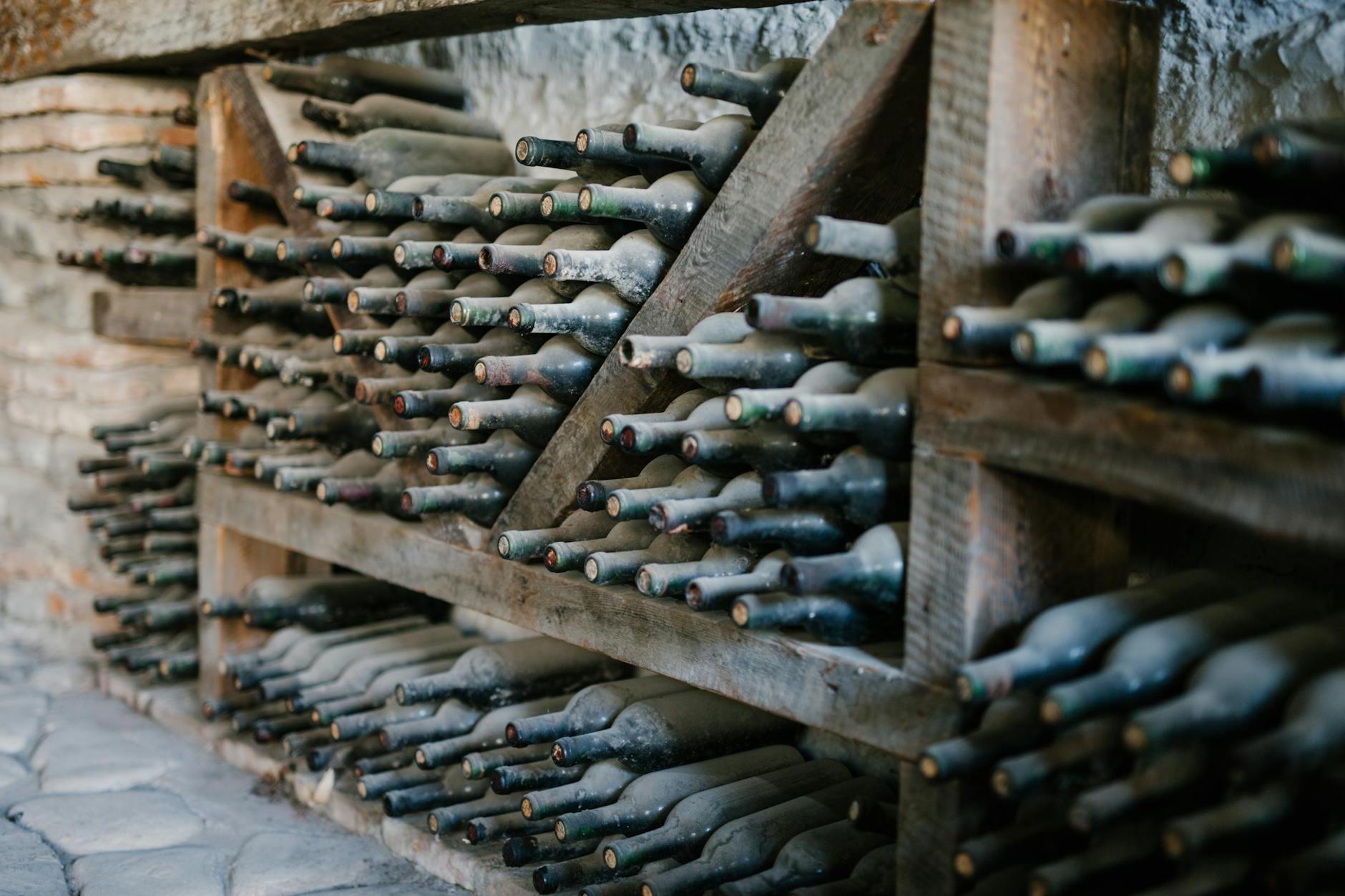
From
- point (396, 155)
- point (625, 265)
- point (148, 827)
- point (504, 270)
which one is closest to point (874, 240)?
point (625, 265)

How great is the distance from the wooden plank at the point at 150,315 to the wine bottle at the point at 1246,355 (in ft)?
7.16

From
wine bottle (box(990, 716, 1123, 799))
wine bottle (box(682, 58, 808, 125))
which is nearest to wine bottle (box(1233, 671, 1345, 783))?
wine bottle (box(990, 716, 1123, 799))

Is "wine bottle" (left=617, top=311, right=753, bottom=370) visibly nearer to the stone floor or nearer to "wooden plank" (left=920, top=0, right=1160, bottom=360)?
"wooden plank" (left=920, top=0, right=1160, bottom=360)

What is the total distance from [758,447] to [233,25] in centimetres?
171

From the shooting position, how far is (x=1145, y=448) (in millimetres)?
1062

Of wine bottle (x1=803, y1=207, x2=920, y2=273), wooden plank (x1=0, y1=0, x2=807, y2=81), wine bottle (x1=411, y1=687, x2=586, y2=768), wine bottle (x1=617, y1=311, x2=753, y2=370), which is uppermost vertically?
wooden plank (x1=0, y1=0, x2=807, y2=81)

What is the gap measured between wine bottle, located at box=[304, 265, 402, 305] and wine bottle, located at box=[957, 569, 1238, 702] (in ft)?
4.02

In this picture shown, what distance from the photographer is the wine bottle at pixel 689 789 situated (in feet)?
5.45

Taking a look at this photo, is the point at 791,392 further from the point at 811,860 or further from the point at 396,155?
the point at 396,155

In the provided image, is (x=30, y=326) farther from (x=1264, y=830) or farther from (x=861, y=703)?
(x=1264, y=830)

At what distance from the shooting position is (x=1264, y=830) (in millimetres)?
965

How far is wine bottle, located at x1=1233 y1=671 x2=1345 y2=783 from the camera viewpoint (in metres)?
0.92

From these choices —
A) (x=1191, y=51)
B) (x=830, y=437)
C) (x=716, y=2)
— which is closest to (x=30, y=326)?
(x=716, y=2)

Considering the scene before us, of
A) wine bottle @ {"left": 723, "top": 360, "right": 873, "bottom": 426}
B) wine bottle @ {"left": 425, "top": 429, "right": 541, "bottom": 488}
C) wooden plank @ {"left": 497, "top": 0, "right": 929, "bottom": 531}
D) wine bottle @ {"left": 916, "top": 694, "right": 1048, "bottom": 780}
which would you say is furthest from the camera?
wine bottle @ {"left": 425, "top": 429, "right": 541, "bottom": 488}
